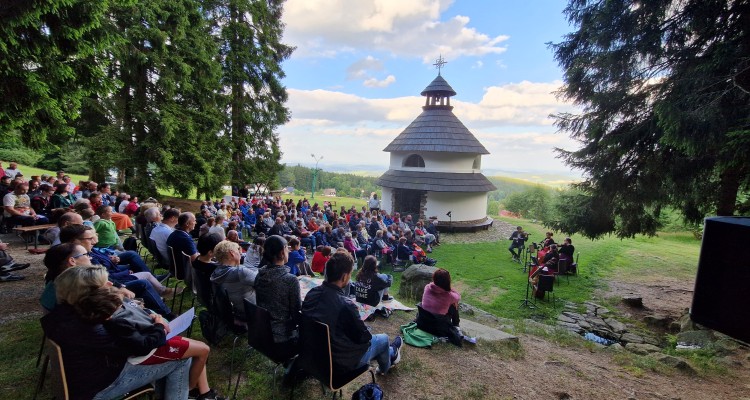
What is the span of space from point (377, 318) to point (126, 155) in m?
13.4

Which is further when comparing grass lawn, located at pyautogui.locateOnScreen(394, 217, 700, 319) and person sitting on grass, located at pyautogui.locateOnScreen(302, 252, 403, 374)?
grass lawn, located at pyautogui.locateOnScreen(394, 217, 700, 319)

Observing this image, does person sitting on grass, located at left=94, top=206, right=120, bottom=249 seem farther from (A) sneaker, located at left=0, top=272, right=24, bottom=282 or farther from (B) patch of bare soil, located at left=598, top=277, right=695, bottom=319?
(B) patch of bare soil, located at left=598, top=277, right=695, bottom=319

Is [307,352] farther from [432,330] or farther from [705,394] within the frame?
[705,394]

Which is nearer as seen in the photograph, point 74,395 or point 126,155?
point 74,395

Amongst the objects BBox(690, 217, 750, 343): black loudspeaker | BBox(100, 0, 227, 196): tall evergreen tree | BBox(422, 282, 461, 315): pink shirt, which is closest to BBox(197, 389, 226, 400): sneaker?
BBox(422, 282, 461, 315): pink shirt

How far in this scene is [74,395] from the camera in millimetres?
Answer: 2387

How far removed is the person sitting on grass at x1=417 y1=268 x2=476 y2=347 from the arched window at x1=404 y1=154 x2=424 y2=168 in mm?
16706

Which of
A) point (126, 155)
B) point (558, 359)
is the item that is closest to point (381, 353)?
point (558, 359)

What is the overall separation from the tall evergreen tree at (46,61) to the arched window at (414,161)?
16.8m

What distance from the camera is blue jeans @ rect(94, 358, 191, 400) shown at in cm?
251

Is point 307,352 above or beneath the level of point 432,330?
above

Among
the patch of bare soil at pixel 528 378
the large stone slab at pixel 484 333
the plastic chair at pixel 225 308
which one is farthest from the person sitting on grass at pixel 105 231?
the large stone slab at pixel 484 333

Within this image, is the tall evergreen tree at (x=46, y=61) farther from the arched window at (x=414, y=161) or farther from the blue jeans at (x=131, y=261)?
the arched window at (x=414, y=161)

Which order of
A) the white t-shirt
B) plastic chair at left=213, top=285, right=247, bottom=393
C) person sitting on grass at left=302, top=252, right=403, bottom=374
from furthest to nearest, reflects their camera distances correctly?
1. the white t-shirt
2. plastic chair at left=213, top=285, right=247, bottom=393
3. person sitting on grass at left=302, top=252, right=403, bottom=374
